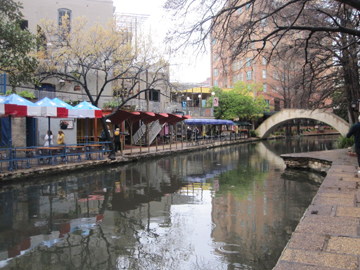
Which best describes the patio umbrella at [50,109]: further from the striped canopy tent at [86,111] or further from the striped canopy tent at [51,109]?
the striped canopy tent at [86,111]

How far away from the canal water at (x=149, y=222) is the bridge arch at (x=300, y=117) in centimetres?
2875

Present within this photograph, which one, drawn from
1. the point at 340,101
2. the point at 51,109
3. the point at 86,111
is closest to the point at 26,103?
the point at 51,109

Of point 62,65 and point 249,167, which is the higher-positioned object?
point 62,65

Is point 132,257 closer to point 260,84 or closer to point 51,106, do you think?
point 51,106

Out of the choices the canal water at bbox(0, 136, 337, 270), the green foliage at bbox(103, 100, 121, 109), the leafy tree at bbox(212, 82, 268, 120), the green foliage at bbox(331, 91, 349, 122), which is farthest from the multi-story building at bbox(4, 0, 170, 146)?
the leafy tree at bbox(212, 82, 268, 120)

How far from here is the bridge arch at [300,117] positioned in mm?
39828

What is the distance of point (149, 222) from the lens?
780 centimetres

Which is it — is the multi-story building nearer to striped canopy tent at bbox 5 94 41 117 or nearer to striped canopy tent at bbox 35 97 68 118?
striped canopy tent at bbox 35 97 68 118

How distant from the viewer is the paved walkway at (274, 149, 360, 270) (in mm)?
4133

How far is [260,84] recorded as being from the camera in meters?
53.8

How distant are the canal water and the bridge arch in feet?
94.3

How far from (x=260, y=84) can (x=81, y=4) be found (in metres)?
34.3

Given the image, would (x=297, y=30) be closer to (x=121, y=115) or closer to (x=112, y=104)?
(x=121, y=115)

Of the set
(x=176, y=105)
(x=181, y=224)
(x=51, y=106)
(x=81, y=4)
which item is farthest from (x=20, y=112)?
(x=176, y=105)
